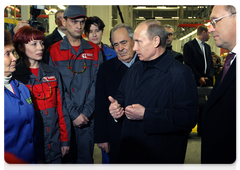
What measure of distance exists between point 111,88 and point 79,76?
0.41 meters

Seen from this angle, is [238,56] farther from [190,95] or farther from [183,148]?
[183,148]

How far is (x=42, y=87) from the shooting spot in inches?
76.1

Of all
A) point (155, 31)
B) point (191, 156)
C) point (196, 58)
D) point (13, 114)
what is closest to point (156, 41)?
point (155, 31)

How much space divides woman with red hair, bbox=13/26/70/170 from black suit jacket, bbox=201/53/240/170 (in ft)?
4.27

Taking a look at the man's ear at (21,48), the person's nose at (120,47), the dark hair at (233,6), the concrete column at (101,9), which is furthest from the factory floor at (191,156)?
the concrete column at (101,9)

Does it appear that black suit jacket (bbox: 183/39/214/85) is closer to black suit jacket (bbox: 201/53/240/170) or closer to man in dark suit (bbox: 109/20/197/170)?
man in dark suit (bbox: 109/20/197/170)

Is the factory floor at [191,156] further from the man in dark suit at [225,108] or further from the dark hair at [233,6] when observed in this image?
the dark hair at [233,6]

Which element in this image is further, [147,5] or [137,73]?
[147,5]

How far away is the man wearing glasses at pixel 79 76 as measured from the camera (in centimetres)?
228

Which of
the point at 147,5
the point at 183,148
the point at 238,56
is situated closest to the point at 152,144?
the point at 183,148

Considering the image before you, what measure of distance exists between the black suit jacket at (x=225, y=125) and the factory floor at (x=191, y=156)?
1.99 meters

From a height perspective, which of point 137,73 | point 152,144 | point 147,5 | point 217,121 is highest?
point 147,5

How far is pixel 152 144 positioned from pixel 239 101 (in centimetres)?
63

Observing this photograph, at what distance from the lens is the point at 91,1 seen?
18.1 feet
